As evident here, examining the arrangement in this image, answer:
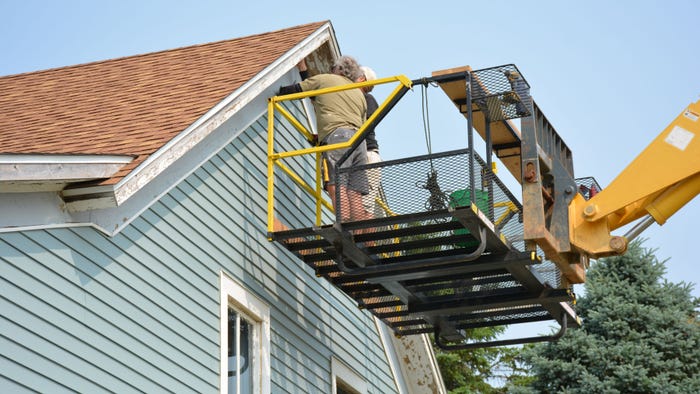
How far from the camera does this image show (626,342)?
2348 cm

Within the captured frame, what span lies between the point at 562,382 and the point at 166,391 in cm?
1502

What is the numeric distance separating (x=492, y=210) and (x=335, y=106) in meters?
2.27

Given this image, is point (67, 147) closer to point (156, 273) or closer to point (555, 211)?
point (156, 273)

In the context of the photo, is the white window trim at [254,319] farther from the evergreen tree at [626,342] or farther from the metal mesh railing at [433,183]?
the evergreen tree at [626,342]

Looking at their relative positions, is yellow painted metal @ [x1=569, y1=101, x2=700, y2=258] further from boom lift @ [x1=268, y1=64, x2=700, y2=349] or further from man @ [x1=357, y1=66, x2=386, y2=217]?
man @ [x1=357, y1=66, x2=386, y2=217]

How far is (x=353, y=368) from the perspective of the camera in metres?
14.0

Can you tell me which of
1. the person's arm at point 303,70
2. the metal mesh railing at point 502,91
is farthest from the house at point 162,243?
the metal mesh railing at point 502,91

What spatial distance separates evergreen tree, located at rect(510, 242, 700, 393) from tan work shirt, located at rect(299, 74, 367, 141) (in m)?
12.1

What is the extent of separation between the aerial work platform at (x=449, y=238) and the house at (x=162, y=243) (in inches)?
24.2

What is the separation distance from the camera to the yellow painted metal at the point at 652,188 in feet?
34.9

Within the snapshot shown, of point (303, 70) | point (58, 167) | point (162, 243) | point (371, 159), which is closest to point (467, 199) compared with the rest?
point (371, 159)

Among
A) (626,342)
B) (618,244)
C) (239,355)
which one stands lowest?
(239,355)

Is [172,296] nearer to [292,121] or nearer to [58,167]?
[58,167]

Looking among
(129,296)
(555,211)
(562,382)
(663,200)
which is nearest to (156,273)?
(129,296)
